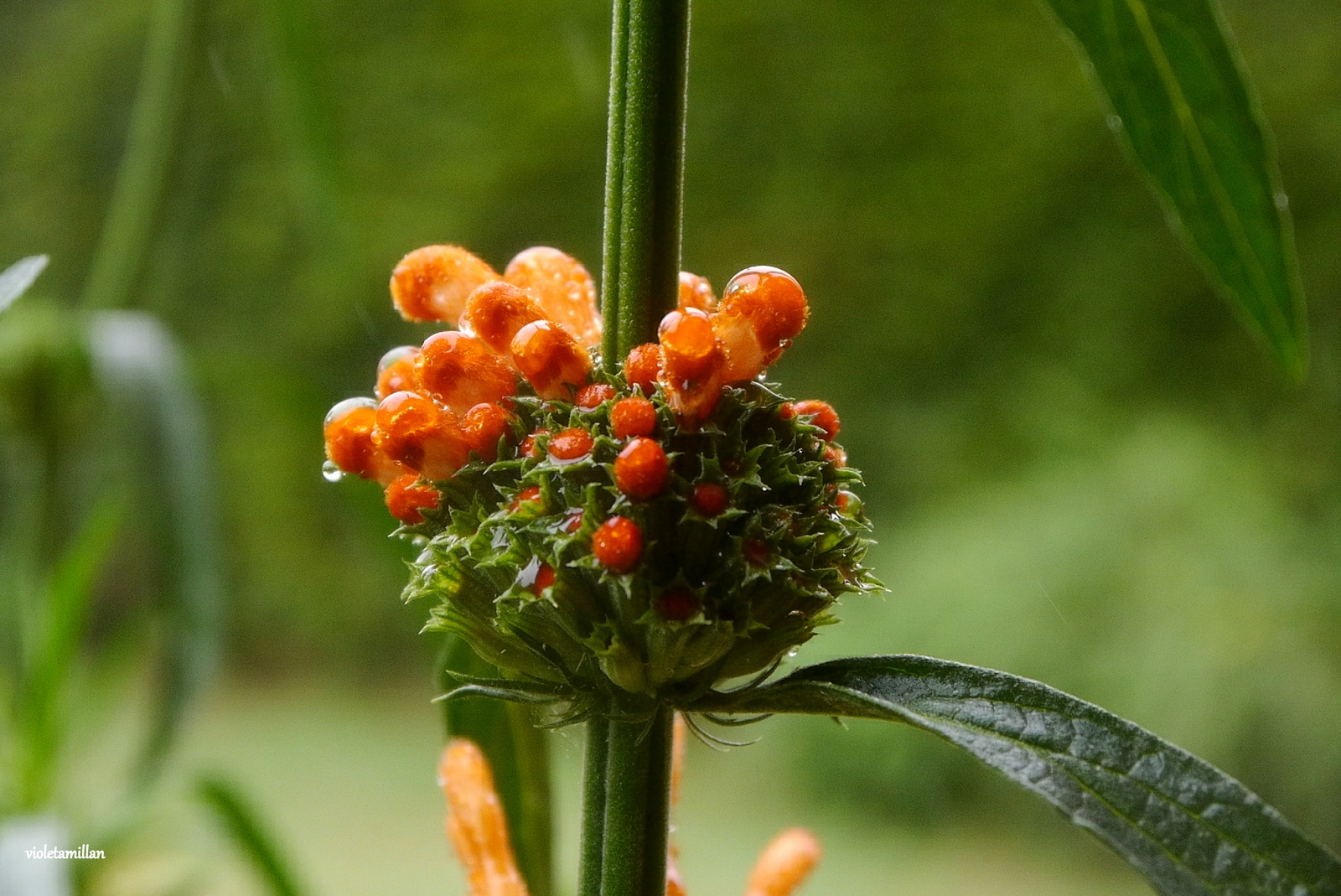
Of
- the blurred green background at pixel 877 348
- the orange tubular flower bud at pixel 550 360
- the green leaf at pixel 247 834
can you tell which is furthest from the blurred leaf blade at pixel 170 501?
the blurred green background at pixel 877 348

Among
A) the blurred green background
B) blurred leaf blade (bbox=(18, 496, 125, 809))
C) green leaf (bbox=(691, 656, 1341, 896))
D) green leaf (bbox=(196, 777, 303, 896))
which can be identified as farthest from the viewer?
the blurred green background

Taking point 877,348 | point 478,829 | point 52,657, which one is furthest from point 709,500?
point 877,348

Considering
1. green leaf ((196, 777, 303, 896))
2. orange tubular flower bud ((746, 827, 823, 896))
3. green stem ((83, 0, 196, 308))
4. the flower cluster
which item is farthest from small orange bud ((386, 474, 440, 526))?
green stem ((83, 0, 196, 308))

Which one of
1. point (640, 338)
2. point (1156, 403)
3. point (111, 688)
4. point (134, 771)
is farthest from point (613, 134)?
point (1156, 403)

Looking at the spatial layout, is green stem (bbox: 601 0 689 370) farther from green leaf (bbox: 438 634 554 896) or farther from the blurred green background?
the blurred green background

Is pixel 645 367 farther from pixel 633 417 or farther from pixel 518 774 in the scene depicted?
pixel 518 774

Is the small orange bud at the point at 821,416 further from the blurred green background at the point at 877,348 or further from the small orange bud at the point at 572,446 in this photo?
the blurred green background at the point at 877,348

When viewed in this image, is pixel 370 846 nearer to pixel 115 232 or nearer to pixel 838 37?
pixel 115 232
